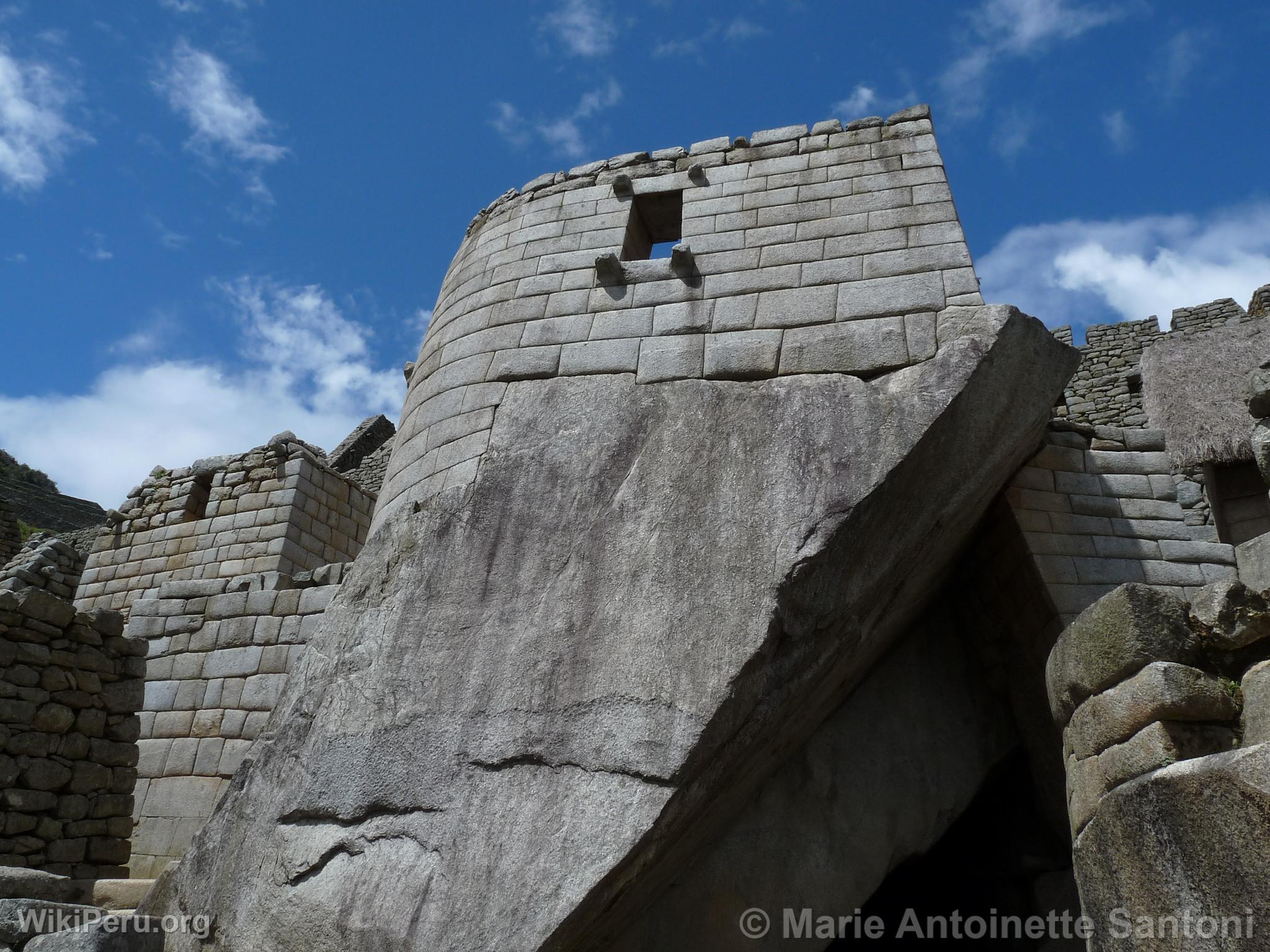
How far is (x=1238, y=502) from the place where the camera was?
28.7ft

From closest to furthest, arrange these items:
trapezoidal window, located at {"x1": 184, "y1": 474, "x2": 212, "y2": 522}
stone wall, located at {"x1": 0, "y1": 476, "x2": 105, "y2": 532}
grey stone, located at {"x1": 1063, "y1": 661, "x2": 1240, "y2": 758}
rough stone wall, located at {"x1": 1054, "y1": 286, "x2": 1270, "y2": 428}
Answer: grey stone, located at {"x1": 1063, "y1": 661, "x2": 1240, "y2": 758}, trapezoidal window, located at {"x1": 184, "y1": 474, "x2": 212, "y2": 522}, rough stone wall, located at {"x1": 1054, "y1": 286, "x2": 1270, "y2": 428}, stone wall, located at {"x1": 0, "y1": 476, "x2": 105, "y2": 532}

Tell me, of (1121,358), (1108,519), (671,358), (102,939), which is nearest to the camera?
(102,939)

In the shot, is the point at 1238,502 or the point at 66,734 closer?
the point at 66,734

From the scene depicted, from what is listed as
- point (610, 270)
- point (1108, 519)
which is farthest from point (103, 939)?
point (1108, 519)

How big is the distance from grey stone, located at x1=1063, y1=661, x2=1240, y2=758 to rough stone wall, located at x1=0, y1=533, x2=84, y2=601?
11107 mm

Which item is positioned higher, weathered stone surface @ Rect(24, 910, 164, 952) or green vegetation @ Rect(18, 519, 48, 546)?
green vegetation @ Rect(18, 519, 48, 546)

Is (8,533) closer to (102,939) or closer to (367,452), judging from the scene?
(367,452)

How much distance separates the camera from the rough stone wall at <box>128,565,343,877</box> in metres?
5.66

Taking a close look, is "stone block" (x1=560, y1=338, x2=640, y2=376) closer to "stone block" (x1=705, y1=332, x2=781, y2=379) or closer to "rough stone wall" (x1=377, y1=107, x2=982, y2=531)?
"rough stone wall" (x1=377, y1=107, x2=982, y2=531)

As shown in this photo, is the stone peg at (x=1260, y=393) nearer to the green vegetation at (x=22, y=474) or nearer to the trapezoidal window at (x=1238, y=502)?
the trapezoidal window at (x=1238, y=502)

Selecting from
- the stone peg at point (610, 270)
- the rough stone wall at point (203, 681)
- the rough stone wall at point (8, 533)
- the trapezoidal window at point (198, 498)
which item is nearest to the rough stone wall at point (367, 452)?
the rough stone wall at point (8, 533)

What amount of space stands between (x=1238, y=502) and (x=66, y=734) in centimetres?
976

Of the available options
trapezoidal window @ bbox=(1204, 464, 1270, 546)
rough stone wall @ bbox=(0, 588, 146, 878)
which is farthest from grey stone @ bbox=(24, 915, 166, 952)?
trapezoidal window @ bbox=(1204, 464, 1270, 546)

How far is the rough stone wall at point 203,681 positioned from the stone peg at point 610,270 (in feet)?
8.88
